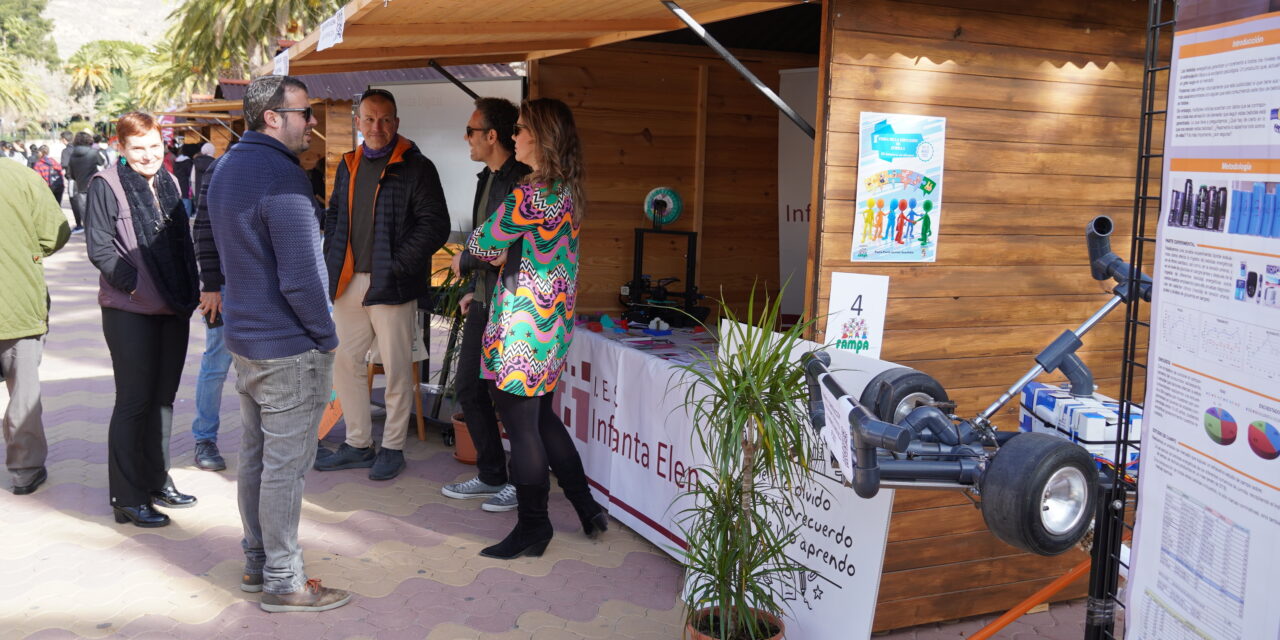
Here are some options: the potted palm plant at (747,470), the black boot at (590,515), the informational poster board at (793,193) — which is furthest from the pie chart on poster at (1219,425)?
the informational poster board at (793,193)

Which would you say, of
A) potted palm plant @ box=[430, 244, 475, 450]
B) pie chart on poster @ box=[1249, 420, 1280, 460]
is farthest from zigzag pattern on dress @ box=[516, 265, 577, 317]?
pie chart on poster @ box=[1249, 420, 1280, 460]

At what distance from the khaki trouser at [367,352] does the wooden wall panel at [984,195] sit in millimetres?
2633

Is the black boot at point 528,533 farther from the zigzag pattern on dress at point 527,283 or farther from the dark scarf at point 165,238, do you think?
the dark scarf at point 165,238

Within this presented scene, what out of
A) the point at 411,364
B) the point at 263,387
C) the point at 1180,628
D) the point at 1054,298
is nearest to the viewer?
the point at 1180,628

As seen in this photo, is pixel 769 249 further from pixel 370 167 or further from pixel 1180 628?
pixel 1180 628

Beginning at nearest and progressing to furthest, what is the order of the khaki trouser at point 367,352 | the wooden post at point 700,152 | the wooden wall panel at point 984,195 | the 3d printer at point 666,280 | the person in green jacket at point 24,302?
the wooden wall panel at point 984,195
the person in green jacket at point 24,302
the khaki trouser at point 367,352
the 3d printer at point 666,280
the wooden post at point 700,152

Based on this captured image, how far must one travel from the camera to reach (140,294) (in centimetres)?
426

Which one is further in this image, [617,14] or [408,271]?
[408,271]

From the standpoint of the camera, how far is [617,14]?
4.20m

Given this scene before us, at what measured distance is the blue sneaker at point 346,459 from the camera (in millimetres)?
5375

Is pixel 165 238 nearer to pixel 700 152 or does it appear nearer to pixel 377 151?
pixel 377 151

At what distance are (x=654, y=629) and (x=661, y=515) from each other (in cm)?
73

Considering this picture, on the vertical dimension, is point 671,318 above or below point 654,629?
above

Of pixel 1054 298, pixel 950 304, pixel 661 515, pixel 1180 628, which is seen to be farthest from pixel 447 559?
pixel 1180 628
